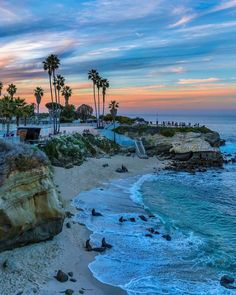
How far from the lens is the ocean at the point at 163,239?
20328 millimetres

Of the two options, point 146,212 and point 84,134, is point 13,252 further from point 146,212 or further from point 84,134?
point 84,134

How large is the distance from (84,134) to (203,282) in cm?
5224

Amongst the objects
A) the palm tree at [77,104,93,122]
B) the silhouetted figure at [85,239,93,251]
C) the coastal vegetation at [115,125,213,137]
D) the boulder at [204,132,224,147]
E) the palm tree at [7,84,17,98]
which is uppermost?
the palm tree at [7,84,17,98]

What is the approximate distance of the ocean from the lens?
2033 cm

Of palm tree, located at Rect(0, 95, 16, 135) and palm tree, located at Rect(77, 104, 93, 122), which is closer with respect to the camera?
palm tree, located at Rect(0, 95, 16, 135)

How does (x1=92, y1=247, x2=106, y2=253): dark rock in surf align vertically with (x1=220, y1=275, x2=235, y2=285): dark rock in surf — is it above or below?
above

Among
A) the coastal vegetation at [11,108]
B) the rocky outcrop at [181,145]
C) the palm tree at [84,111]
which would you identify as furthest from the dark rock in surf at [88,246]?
the palm tree at [84,111]

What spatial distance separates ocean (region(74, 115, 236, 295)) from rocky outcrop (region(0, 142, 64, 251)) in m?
3.67

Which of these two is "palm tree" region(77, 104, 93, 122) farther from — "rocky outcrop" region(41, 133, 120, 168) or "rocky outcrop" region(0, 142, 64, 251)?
"rocky outcrop" region(0, 142, 64, 251)

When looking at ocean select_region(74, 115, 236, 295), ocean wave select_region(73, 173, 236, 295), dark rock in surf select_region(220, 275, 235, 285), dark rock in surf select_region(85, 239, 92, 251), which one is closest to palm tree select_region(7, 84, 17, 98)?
ocean select_region(74, 115, 236, 295)

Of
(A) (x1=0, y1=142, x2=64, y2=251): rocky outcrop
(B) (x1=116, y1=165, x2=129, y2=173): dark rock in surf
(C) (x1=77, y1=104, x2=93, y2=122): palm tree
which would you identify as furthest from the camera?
(C) (x1=77, y1=104, x2=93, y2=122): palm tree

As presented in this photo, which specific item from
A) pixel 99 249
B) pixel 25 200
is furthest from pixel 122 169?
pixel 25 200

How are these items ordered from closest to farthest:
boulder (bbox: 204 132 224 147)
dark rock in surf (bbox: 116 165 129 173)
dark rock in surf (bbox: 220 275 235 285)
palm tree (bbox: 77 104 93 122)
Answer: dark rock in surf (bbox: 220 275 235 285) → dark rock in surf (bbox: 116 165 129 173) → boulder (bbox: 204 132 224 147) → palm tree (bbox: 77 104 93 122)

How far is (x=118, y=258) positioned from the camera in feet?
74.7
